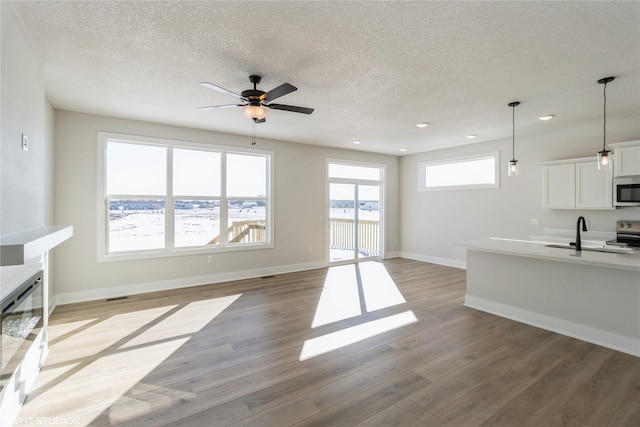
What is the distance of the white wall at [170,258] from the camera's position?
4.21 meters

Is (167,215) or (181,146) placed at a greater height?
(181,146)

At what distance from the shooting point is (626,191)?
4.00 m

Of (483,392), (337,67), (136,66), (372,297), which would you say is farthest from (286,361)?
(136,66)

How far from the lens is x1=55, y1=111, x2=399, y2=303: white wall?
421 centimetres

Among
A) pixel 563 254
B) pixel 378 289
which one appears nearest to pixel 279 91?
pixel 563 254

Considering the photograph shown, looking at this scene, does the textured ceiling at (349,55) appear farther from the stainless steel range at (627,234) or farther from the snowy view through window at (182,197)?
the stainless steel range at (627,234)

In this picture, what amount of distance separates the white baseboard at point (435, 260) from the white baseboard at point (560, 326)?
252 cm

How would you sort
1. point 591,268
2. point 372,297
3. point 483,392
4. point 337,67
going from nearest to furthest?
point 483,392, point 337,67, point 591,268, point 372,297

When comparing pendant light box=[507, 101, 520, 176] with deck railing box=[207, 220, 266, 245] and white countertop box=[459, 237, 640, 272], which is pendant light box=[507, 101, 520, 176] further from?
deck railing box=[207, 220, 266, 245]

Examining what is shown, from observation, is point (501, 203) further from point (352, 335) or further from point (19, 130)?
point (19, 130)

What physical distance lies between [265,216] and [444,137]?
375 cm

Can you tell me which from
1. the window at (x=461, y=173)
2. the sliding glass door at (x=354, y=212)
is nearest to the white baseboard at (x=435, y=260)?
the sliding glass door at (x=354, y=212)

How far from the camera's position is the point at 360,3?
6.35ft

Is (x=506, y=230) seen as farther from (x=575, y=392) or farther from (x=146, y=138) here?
(x=146, y=138)
